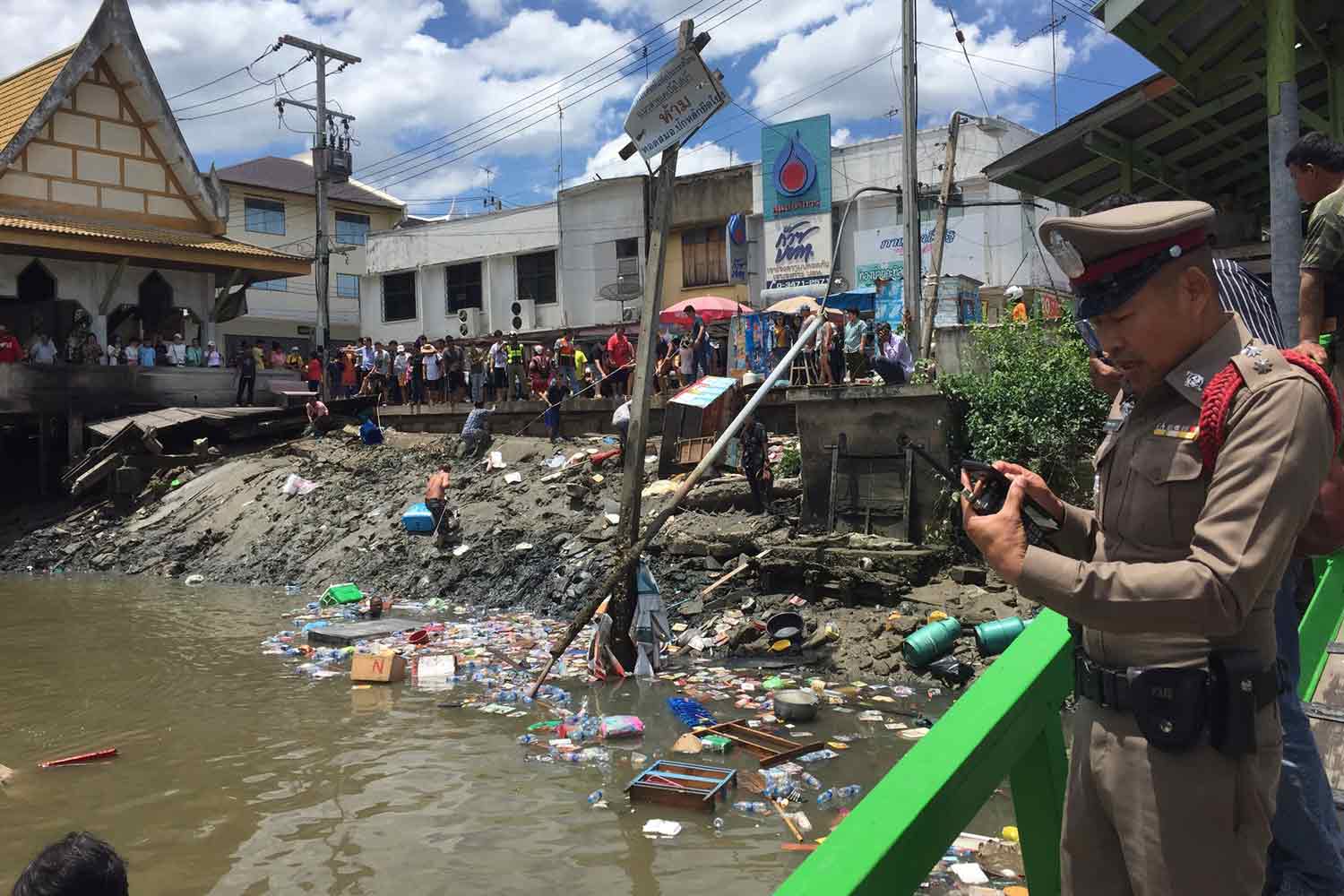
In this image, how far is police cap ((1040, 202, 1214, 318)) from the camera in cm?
168

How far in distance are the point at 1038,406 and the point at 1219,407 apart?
28.4 feet

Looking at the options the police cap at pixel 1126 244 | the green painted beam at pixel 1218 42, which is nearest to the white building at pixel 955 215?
the green painted beam at pixel 1218 42

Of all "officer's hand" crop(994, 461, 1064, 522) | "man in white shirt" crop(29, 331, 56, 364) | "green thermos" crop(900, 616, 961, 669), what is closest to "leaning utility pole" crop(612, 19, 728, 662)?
"green thermos" crop(900, 616, 961, 669)

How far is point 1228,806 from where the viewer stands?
5.31ft

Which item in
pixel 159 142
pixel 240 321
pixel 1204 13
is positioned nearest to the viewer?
pixel 1204 13

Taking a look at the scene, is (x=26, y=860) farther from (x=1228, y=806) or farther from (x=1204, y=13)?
(x=1204, y=13)

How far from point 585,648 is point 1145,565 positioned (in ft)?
27.0

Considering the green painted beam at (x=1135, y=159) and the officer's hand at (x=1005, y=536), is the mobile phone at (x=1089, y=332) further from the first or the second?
the green painted beam at (x=1135, y=159)

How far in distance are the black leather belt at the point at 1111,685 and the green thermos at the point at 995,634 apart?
613 cm

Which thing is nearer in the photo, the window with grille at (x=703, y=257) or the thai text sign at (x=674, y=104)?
the thai text sign at (x=674, y=104)

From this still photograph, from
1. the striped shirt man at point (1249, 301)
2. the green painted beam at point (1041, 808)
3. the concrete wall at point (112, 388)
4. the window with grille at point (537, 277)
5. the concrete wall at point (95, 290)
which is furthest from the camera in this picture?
the window with grille at point (537, 277)

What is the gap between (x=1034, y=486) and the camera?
6.11 ft

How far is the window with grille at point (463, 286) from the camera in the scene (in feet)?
108

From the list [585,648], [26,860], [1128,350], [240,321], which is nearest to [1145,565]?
[1128,350]
